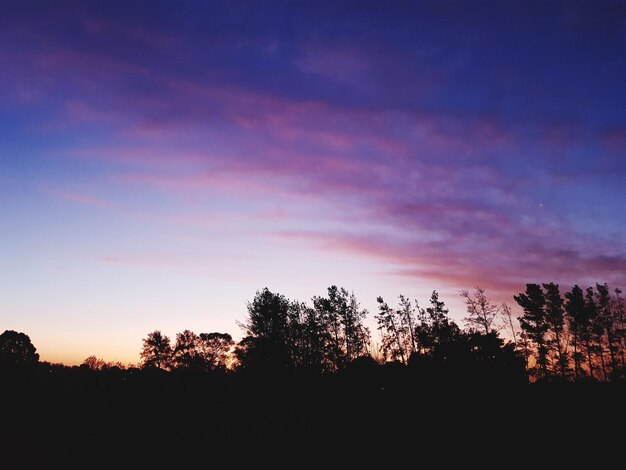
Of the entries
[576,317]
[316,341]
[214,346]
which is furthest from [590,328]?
[214,346]

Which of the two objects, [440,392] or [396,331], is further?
[396,331]

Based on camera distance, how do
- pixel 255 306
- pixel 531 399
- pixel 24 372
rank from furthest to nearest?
pixel 255 306, pixel 24 372, pixel 531 399

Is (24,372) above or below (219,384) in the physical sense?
above

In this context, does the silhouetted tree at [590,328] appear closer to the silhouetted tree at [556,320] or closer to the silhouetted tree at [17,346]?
the silhouetted tree at [556,320]

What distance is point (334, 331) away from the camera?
69562mm

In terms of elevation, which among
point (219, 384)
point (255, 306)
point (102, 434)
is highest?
point (255, 306)

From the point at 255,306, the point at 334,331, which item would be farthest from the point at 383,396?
the point at 334,331

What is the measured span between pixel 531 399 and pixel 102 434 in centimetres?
2654

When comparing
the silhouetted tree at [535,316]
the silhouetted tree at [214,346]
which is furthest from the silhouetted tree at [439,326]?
the silhouetted tree at [214,346]

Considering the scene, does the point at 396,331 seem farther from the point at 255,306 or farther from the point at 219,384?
the point at 219,384

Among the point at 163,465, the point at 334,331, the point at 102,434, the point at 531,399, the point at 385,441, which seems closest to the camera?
the point at 163,465

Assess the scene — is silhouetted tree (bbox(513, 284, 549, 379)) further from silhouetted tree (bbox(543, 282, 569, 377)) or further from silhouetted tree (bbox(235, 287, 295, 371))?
silhouetted tree (bbox(235, 287, 295, 371))

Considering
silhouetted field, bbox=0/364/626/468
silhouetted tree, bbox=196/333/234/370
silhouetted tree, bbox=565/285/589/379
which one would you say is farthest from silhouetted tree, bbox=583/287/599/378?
silhouetted tree, bbox=196/333/234/370

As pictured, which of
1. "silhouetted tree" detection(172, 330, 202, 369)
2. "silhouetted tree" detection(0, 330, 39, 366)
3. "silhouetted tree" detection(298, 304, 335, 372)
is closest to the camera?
"silhouetted tree" detection(0, 330, 39, 366)
